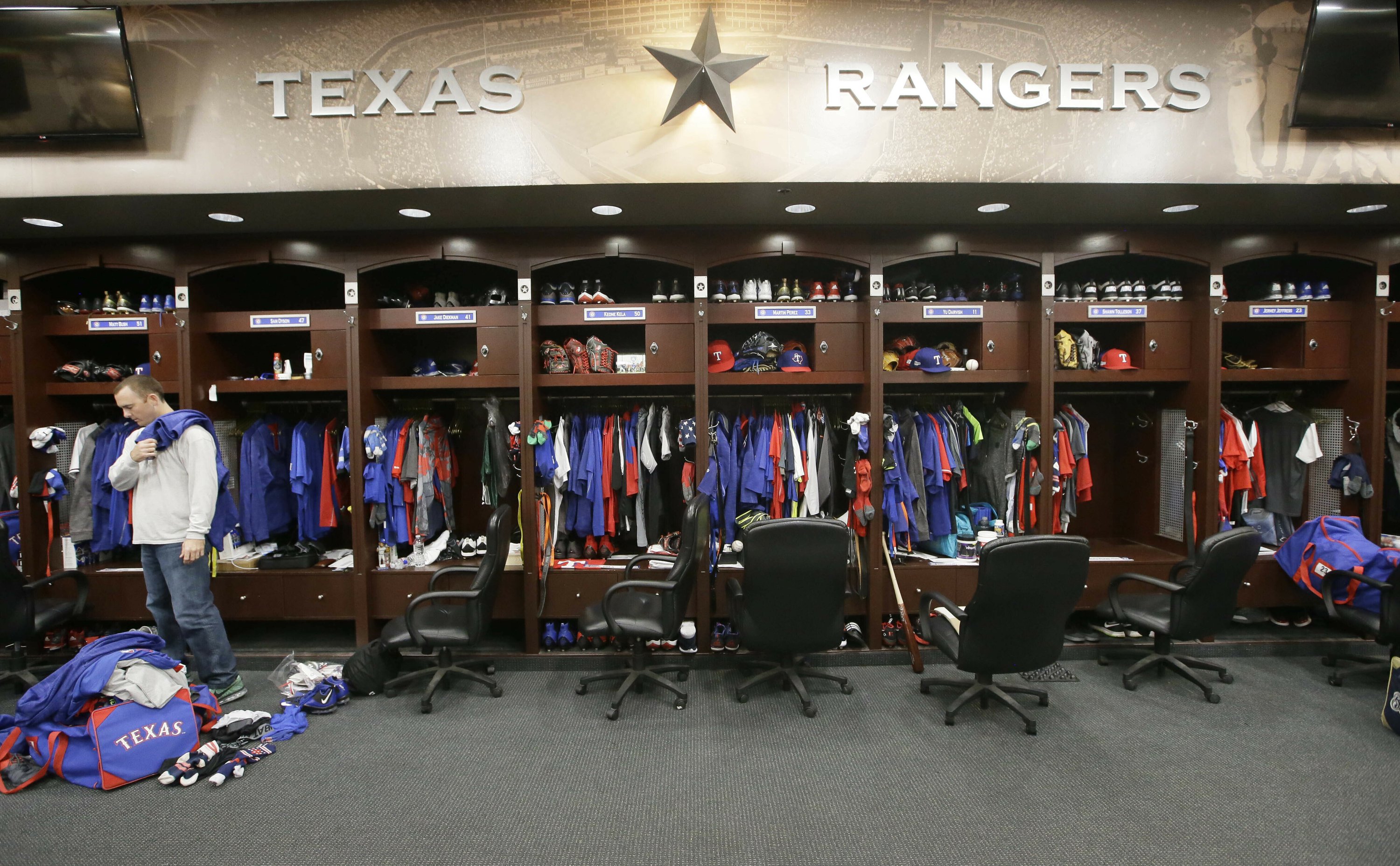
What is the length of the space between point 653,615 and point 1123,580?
2702mm

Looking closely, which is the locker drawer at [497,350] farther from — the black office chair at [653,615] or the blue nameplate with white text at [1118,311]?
the blue nameplate with white text at [1118,311]

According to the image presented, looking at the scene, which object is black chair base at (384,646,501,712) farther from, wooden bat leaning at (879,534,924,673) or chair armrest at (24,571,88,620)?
wooden bat leaning at (879,534,924,673)

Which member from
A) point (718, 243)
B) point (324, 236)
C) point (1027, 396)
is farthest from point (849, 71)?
point (324, 236)

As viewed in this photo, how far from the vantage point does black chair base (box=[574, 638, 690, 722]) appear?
2994mm

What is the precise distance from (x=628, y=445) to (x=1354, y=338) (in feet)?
16.0

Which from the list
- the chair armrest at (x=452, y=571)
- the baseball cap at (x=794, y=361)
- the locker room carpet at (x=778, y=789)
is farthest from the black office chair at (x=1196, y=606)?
the chair armrest at (x=452, y=571)

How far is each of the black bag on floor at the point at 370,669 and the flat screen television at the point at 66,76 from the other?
2937 mm

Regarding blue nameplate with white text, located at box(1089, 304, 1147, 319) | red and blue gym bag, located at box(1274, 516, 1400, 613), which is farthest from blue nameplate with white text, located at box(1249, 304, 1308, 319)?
red and blue gym bag, located at box(1274, 516, 1400, 613)

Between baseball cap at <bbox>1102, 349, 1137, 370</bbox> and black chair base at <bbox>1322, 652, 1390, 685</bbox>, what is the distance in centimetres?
199

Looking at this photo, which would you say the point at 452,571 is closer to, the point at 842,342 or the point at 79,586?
the point at 79,586

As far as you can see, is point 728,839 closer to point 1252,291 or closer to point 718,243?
point 718,243

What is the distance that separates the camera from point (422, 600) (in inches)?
115

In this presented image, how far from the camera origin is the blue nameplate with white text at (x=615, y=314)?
11.9 feet

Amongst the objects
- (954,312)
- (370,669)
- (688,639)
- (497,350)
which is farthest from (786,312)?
(370,669)
